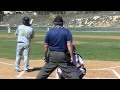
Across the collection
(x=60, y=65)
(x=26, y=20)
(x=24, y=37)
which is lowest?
(x=60, y=65)

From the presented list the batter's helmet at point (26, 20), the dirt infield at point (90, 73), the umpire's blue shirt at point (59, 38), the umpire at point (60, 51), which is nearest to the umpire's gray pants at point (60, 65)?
the umpire at point (60, 51)

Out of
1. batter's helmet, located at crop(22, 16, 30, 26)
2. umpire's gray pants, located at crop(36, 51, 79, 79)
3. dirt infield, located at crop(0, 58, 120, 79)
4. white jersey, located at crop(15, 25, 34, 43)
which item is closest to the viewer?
umpire's gray pants, located at crop(36, 51, 79, 79)

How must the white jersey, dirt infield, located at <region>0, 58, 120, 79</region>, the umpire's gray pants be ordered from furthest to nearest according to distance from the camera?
the white jersey → dirt infield, located at <region>0, 58, 120, 79</region> → the umpire's gray pants

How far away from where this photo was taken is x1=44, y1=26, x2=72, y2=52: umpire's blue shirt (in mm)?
6543

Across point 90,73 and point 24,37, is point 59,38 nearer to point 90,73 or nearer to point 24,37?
point 24,37

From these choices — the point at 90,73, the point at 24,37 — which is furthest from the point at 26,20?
the point at 90,73

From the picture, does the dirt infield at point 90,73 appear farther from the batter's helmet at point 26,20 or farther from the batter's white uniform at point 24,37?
the batter's helmet at point 26,20

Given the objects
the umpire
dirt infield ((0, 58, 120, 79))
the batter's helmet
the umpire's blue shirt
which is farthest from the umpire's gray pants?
the batter's helmet

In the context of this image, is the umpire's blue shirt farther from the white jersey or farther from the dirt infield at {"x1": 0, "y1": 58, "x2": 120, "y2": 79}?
the white jersey

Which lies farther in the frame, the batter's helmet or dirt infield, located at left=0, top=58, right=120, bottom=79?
the batter's helmet

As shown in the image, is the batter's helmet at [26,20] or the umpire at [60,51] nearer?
the umpire at [60,51]

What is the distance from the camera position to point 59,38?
6547 millimetres

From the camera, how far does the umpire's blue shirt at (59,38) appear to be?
654 centimetres
